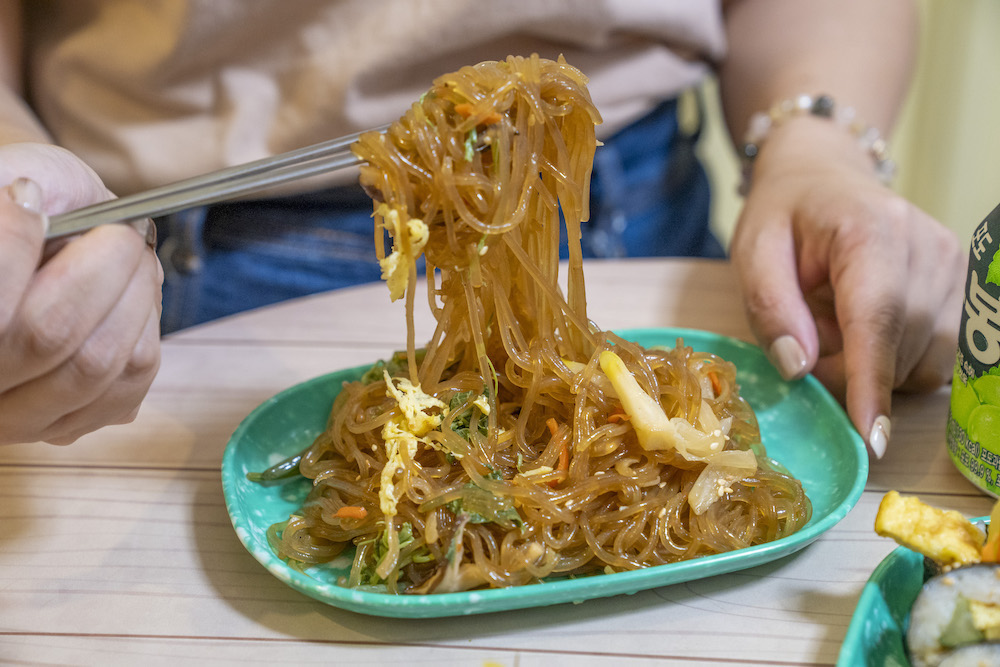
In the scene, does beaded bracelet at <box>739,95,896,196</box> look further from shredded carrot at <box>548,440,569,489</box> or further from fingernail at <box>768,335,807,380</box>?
shredded carrot at <box>548,440,569,489</box>

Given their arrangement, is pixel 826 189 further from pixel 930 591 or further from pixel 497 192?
pixel 930 591

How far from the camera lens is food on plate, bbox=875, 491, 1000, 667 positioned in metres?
0.98

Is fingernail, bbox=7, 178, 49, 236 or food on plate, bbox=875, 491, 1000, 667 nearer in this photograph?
food on plate, bbox=875, 491, 1000, 667

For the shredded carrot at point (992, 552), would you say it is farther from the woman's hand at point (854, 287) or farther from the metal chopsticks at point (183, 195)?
the metal chopsticks at point (183, 195)

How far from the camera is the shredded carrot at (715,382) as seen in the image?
1617 mm

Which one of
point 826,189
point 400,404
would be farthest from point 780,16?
point 400,404

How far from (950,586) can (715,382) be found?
0.67 metres

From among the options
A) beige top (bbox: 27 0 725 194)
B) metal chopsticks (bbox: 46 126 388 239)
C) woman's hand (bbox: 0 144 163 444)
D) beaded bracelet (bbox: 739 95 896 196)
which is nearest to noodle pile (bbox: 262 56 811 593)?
metal chopsticks (bbox: 46 126 388 239)

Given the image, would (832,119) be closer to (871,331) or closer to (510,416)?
(871,331)

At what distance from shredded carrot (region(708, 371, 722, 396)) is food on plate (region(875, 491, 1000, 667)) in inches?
20.4

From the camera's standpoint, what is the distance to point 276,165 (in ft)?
4.00

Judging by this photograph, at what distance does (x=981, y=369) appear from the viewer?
1.32 metres

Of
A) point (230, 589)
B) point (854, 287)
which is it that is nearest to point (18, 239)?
point (230, 589)

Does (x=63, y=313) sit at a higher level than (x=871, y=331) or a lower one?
higher
